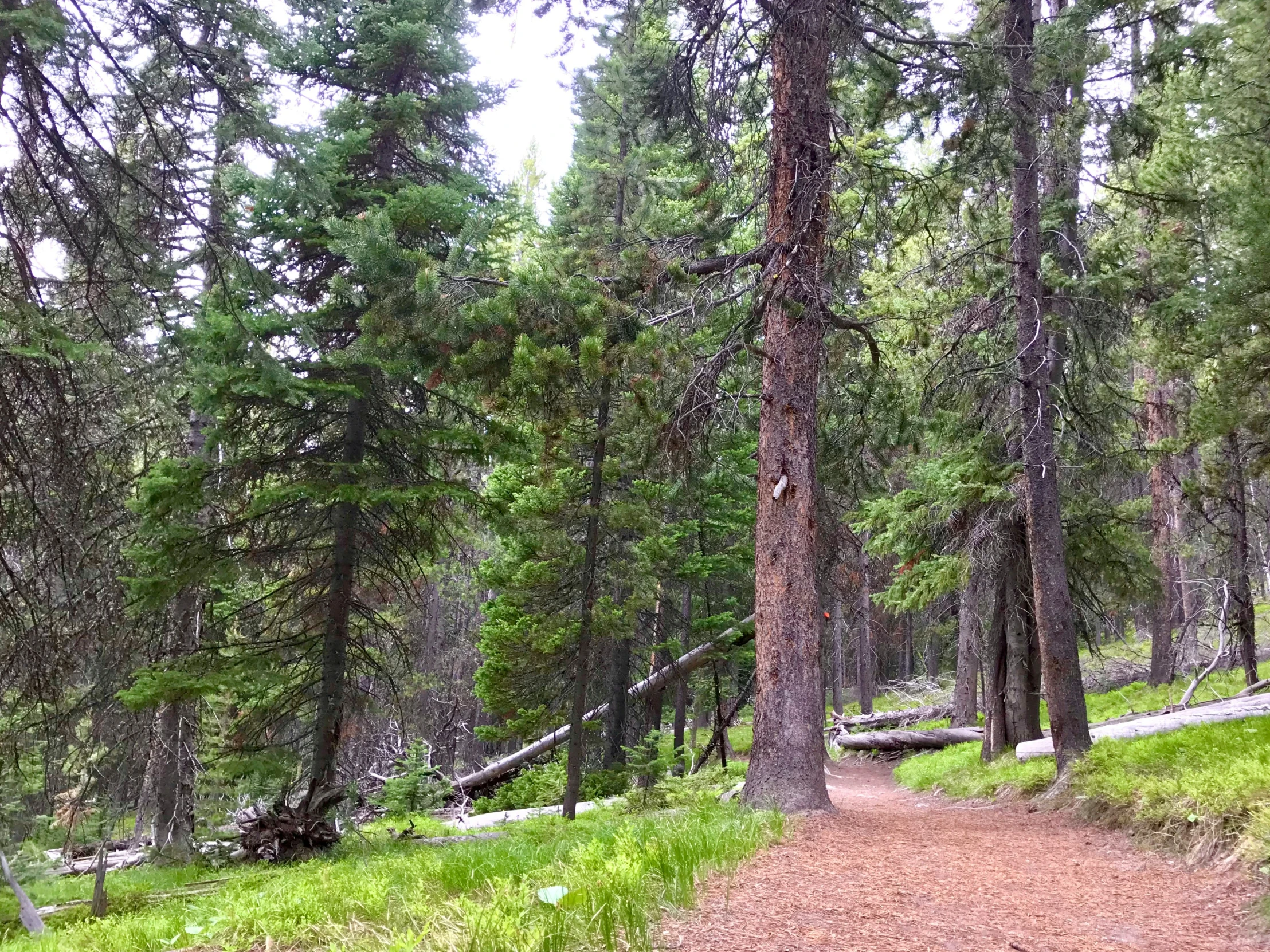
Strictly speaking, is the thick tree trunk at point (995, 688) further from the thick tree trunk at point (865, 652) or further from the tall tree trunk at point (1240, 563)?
the thick tree trunk at point (865, 652)

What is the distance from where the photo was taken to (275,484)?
10906 mm

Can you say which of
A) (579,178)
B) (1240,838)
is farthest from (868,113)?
(1240,838)

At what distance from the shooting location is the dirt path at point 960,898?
3.62m

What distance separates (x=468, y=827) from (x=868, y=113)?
11750 mm

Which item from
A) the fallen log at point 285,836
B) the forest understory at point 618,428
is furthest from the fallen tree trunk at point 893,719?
the fallen log at point 285,836

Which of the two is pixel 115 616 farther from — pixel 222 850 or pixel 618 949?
pixel 618 949

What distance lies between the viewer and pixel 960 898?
4645 millimetres

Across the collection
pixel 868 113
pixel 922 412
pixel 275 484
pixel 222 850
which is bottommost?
pixel 222 850

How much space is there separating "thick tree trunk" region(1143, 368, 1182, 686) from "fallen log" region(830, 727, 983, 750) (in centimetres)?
444

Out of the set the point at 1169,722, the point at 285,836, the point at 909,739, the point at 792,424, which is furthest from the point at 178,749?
the point at 909,739

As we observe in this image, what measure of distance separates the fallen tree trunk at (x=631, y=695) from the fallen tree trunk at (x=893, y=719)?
395 inches

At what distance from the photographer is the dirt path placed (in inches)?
142

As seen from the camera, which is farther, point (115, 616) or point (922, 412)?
point (922, 412)

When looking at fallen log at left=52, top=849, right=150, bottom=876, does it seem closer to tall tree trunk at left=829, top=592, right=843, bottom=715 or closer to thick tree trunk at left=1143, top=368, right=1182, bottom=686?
thick tree trunk at left=1143, top=368, right=1182, bottom=686
